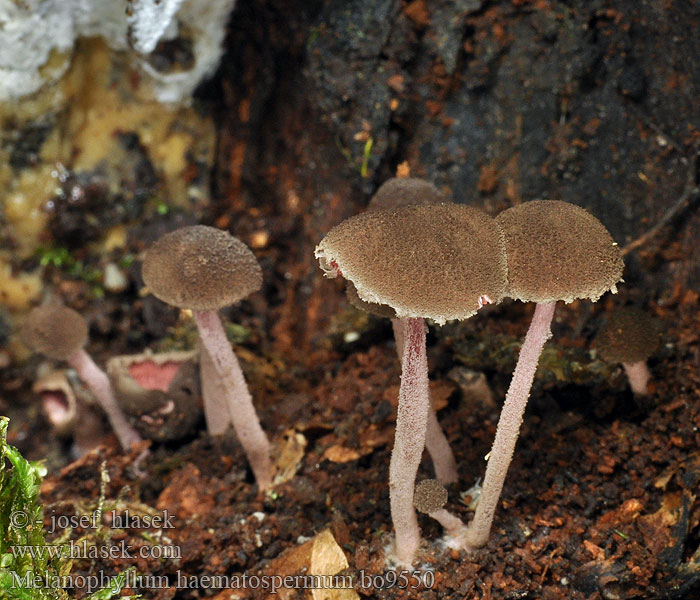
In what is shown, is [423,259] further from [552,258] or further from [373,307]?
[373,307]

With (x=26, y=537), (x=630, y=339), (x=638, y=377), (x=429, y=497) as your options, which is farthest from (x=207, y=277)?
(x=638, y=377)

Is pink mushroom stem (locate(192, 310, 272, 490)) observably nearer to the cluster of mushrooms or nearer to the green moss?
the cluster of mushrooms

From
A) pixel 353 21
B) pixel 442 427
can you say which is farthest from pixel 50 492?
pixel 353 21

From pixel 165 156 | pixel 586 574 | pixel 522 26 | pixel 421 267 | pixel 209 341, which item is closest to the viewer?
pixel 421 267

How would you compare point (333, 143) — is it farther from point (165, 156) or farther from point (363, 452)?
point (363, 452)

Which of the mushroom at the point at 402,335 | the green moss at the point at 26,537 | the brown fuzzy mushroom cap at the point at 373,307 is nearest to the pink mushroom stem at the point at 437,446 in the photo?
the mushroom at the point at 402,335
